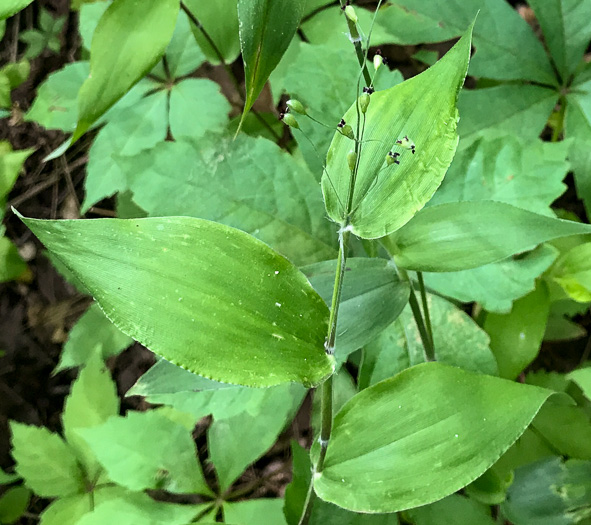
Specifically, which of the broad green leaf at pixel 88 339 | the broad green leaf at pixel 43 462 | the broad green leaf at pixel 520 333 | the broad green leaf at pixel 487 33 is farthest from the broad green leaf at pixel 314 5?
the broad green leaf at pixel 43 462

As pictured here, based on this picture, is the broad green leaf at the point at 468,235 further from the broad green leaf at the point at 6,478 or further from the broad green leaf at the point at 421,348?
the broad green leaf at the point at 6,478

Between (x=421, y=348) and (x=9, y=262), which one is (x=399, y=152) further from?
(x=9, y=262)

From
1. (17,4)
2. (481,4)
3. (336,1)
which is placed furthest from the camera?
(336,1)

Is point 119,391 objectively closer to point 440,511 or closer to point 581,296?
point 440,511

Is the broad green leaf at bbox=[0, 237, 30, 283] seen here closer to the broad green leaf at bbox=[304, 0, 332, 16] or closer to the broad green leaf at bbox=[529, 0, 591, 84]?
the broad green leaf at bbox=[304, 0, 332, 16]

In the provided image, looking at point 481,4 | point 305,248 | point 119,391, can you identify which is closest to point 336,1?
point 481,4

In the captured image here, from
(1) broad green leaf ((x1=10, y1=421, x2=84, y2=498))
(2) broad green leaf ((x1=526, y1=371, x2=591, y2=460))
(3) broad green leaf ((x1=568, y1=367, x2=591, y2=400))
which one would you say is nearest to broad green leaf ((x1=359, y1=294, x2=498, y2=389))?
(3) broad green leaf ((x1=568, y1=367, x2=591, y2=400))
